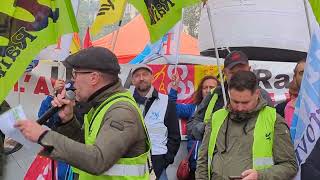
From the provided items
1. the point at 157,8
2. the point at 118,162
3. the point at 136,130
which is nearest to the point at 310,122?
the point at 136,130

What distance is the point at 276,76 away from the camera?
318 inches

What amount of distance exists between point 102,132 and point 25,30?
2184mm

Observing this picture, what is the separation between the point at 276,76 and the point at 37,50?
4.16m

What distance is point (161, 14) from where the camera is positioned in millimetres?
5973

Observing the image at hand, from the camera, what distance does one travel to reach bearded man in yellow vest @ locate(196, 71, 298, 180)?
3.69m

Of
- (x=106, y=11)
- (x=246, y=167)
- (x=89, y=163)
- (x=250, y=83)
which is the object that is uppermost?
(x=106, y=11)

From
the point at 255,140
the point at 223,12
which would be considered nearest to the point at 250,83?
the point at 255,140

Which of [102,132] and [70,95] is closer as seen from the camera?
[102,132]

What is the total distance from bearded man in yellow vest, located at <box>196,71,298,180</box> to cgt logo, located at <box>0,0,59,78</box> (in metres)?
1.86

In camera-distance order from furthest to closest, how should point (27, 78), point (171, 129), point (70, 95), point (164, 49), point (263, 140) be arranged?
1. point (164, 49)
2. point (27, 78)
3. point (171, 129)
4. point (263, 140)
5. point (70, 95)

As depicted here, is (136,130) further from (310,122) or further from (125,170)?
(310,122)

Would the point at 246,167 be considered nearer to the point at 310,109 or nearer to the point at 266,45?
the point at 310,109

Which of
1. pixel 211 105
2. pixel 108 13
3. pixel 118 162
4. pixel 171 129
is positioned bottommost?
pixel 171 129

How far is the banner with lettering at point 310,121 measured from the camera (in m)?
3.75
